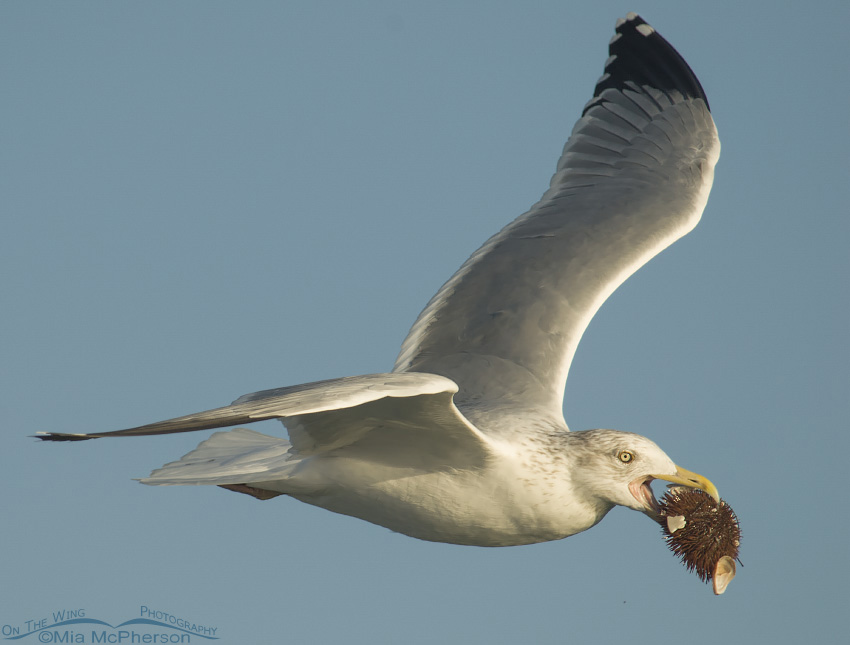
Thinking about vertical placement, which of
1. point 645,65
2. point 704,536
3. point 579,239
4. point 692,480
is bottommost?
point 704,536

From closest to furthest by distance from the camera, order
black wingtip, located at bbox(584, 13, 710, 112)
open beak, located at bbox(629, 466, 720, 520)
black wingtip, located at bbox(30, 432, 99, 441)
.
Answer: black wingtip, located at bbox(30, 432, 99, 441), open beak, located at bbox(629, 466, 720, 520), black wingtip, located at bbox(584, 13, 710, 112)

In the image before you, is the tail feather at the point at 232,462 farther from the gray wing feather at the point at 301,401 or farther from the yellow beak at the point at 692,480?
the yellow beak at the point at 692,480

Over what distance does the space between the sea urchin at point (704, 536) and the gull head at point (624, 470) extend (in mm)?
106

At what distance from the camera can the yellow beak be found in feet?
19.9

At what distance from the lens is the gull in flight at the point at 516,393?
225 inches

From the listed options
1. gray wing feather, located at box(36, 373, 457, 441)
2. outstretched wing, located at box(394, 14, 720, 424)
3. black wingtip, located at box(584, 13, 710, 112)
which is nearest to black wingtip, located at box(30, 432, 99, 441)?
gray wing feather, located at box(36, 373, 457, 441)

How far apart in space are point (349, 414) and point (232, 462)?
1.22 metres

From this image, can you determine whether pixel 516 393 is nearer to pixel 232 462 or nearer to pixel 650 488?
pixel 650 488

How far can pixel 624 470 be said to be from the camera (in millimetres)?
6090

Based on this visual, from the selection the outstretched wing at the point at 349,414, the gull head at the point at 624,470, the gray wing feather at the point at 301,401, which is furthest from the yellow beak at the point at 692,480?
the gray wing feather at the point at 301,401

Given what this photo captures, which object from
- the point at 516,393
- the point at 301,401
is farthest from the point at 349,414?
the point at 516,393

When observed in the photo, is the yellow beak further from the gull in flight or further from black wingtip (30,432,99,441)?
black wingtip (30,432,99,441)

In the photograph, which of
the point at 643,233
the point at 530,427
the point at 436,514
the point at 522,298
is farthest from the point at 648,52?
the point at 436,514

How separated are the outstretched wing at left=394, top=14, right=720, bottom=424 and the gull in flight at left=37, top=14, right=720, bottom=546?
1cm
